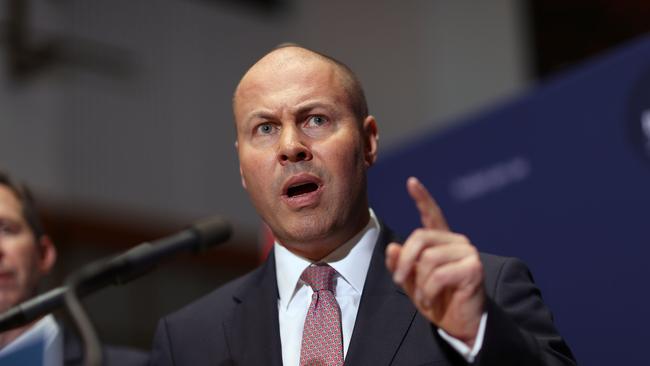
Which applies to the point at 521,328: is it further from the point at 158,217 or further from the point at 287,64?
the point at 158,217

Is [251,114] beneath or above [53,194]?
above

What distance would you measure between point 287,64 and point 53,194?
3.84 metres

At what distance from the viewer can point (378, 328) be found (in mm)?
1562

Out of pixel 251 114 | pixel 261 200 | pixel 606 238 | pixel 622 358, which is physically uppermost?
pixel 251 114

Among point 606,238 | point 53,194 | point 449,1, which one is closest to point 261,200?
point 606,238

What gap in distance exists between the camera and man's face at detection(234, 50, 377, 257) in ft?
5.31

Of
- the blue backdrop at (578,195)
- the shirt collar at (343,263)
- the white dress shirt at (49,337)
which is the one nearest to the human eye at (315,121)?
the shirt collar at (343,263)

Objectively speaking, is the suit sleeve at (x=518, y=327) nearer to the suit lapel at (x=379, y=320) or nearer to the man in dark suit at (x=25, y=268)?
the suit lapel at (x=379, y=320)

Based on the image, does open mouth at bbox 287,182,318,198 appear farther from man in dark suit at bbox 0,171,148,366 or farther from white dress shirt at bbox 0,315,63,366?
man in dark suit at bbox 0,171,148,366

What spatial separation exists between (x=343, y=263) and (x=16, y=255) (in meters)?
0.91

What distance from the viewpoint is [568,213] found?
105 inches

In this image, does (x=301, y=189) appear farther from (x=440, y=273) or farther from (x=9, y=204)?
(x=9, y=204)

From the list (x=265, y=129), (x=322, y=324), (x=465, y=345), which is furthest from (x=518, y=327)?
(x=265, y=129)

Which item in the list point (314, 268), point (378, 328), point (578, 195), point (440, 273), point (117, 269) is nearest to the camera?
point (440, 273)
